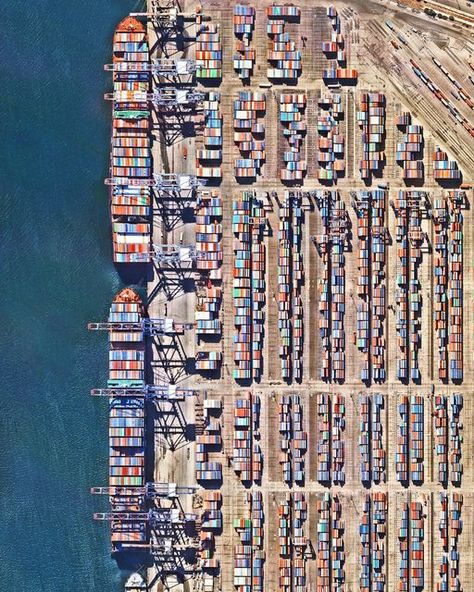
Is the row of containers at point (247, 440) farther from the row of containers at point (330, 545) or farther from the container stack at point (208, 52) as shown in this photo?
the container stack at point (208, 52)

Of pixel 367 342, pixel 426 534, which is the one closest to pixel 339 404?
pixel 367 342

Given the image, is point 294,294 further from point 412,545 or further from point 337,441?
point 412,545

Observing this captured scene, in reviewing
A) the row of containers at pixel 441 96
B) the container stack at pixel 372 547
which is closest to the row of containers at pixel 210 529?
the container stack at pixel 372 547

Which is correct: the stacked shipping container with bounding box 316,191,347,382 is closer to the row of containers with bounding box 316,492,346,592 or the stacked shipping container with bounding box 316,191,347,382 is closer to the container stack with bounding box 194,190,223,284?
the container stack with bounding box 194,190,223,284

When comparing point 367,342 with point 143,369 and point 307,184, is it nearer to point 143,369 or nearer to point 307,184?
point 307,184

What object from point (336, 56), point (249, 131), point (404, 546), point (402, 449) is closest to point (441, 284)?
point (402, 449)

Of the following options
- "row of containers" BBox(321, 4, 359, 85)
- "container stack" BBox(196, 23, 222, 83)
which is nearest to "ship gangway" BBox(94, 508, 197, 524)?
"container stack" BBox(196, 23, 222, 83)
